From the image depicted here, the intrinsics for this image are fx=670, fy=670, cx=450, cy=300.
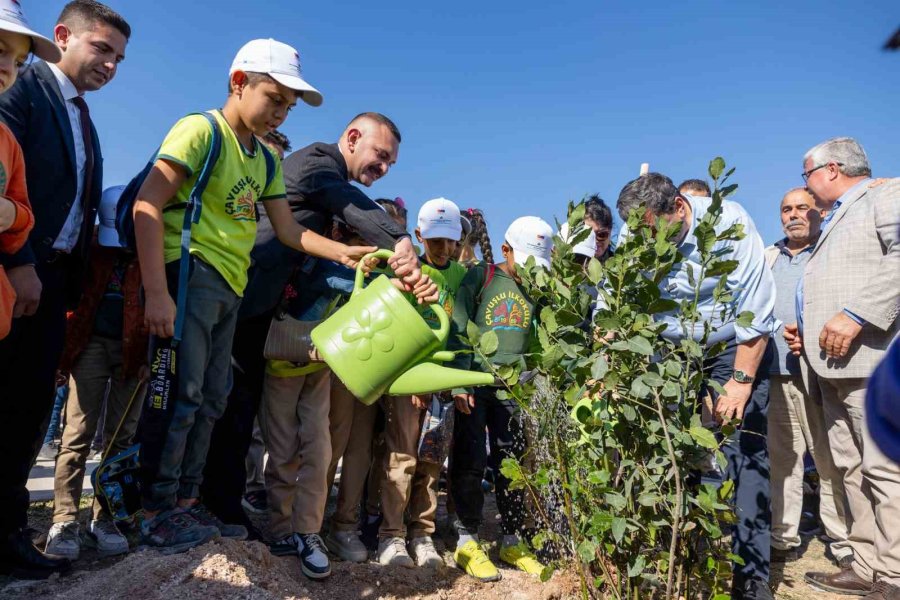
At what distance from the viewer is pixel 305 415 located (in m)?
2.79

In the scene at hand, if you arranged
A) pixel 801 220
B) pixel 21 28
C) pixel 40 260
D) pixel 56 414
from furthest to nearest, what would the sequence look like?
pixel 56 414 < pixel 801 220 < pixel 40 260 < pixel 21 28

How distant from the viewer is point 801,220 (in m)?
4.20

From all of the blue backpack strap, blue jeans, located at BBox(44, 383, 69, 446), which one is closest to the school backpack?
the blue backpack strap

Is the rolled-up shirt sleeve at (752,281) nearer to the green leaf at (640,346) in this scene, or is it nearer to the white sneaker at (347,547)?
the green leaf at (640,346)

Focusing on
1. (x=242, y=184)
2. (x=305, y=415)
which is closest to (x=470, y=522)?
(x=305, y=415)

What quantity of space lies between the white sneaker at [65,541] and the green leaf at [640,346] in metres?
2.07

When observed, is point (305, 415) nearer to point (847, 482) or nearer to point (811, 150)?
point (847, 482)

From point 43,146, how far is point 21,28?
709mm

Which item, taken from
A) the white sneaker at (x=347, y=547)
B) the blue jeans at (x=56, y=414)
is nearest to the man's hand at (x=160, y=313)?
the white sneaker at (x=347, y=547)

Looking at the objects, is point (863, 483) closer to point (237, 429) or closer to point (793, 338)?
point (793, 338)

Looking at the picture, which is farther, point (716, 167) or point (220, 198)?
point (220, 198)

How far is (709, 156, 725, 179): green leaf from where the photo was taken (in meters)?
1.92

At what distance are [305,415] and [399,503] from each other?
0.59m

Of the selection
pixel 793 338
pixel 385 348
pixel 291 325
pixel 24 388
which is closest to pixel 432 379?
pixel 385 348
